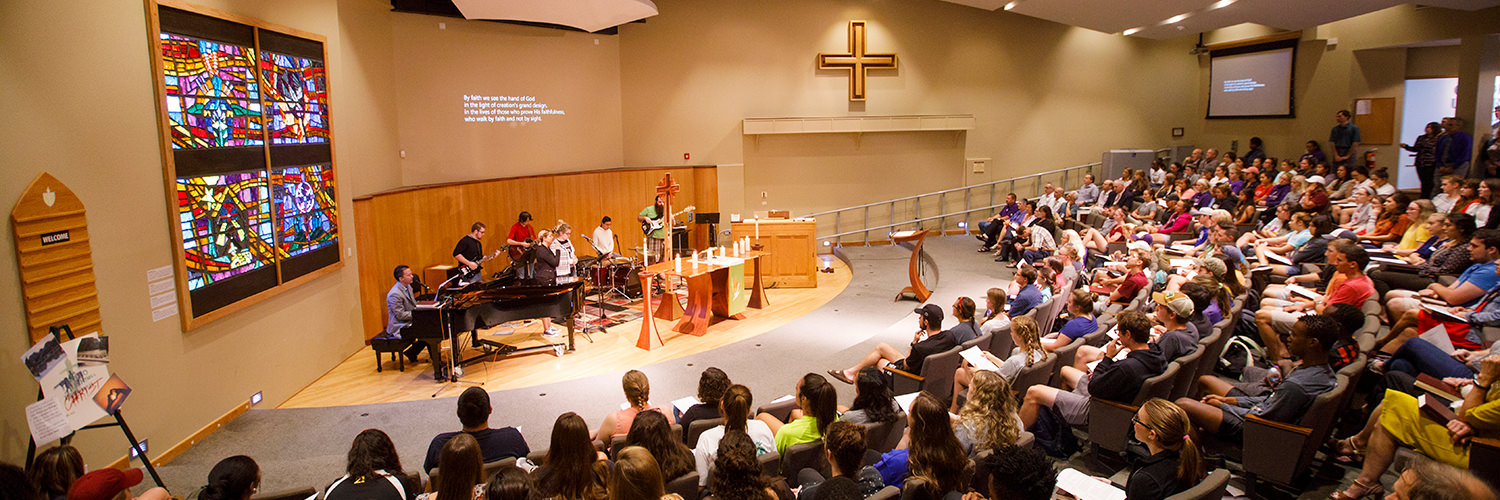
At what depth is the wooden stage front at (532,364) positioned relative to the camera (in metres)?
7.04

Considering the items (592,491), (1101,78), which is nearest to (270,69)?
(592,491)

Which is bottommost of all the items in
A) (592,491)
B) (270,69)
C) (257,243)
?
(592,491)

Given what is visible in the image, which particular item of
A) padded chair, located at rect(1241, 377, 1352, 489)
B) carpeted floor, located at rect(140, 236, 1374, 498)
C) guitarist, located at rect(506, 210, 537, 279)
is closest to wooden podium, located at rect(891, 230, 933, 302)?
carpeted floor, located at rect(140, 236, 1374, 498)

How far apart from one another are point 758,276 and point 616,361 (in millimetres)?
2705

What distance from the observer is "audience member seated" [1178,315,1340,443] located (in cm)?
405

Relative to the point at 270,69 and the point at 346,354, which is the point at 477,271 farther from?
the point at 270,69

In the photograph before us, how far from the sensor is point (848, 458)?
10.8 feet

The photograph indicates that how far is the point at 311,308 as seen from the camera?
24.0 feet

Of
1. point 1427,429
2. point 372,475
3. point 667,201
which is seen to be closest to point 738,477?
point 372,475

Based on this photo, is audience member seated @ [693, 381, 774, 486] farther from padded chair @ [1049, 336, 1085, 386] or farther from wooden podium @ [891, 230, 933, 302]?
wooden podium @ [891, 230, 933, 302]

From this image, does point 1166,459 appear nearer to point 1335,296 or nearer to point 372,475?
point 372,475

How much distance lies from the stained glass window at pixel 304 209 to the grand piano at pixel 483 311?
1.05m

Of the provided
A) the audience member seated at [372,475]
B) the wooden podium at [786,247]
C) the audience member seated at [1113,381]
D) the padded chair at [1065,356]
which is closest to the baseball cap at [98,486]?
the audience member seated at [372,475]

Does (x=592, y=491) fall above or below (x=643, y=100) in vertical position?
below
